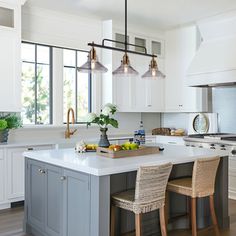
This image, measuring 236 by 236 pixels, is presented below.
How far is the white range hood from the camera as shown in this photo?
4.93m

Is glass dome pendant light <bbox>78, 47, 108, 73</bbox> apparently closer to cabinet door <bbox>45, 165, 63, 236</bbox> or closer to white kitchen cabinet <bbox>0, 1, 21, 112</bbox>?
cabinet door <bbox>45, 165, 63, 236</bbox>

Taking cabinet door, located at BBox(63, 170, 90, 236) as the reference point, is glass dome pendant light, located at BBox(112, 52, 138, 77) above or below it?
above

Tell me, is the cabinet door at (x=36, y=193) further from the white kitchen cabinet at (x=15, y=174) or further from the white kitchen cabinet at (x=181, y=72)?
the white kitchen cabinet at (x=181, y=72)

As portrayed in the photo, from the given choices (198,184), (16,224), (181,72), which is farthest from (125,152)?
(181,72)

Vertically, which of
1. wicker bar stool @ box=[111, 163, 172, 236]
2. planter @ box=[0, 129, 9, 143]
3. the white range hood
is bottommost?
wicker bar stool @ box=[111, 163, 172, 236]

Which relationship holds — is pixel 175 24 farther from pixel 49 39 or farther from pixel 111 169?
pixel 111 169

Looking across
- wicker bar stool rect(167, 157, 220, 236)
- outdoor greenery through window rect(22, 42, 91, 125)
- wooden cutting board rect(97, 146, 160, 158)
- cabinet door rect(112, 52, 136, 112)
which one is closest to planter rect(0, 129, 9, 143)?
outdoor greenery through window rect(22, 42, 91, 125)

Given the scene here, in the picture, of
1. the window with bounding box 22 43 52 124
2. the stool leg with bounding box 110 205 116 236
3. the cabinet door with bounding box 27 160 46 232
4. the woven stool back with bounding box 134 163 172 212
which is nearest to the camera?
the woven stool back with bounding box 134 163 172 212

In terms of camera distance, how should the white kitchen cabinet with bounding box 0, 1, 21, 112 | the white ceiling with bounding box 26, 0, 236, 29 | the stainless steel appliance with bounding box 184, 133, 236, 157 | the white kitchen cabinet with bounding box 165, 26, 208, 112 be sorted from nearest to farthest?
the white kitchen cabinet with bounding box 0, 1, 21, 112 < the white ceiling with bounding box 26, 0, 236, 29 < the stainless steel appliance with bounding box 184, 133, 236, 157 < the white kitchen cabinet with bounding box 165, 26, 208, 112

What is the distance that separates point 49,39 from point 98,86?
3.89ft

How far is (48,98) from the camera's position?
5336 mm

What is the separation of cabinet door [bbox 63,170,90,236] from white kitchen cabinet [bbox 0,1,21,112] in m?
1.98

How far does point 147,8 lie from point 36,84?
2.10m

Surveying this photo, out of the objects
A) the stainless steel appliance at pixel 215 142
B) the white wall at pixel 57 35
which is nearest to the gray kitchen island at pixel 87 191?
the stainless steel appliance at pixel 215 142
